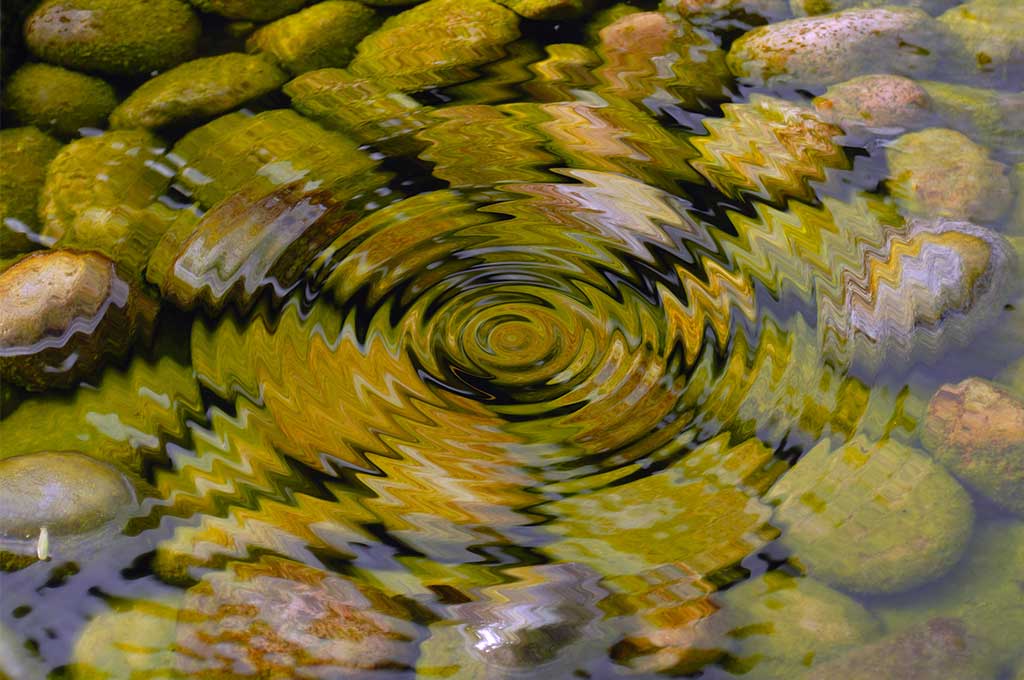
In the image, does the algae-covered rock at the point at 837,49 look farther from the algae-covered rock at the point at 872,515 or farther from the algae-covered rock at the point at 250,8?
the algae-covered rock at the point at 250,8

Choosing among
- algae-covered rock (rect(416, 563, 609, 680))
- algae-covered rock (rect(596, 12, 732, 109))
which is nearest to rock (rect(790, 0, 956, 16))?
algae-covered rock (rect(596, 12, 732, 109))

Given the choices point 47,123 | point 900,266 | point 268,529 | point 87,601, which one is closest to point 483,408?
point 268,529

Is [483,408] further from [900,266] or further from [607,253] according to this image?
[900,266]

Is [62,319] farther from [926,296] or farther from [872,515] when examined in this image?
[926,296]

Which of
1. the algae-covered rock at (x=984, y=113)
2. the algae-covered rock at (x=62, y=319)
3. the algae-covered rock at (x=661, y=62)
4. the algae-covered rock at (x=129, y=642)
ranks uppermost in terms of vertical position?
the algae-covered rock at (x=661, y=62)

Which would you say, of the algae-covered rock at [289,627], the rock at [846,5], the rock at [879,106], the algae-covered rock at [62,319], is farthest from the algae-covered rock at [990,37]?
the algae-covered rock at [62,319]

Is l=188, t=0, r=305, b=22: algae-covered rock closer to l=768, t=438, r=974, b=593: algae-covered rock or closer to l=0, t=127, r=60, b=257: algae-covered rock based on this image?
l=0, t=127, r=60, b=257: algae-covered rock

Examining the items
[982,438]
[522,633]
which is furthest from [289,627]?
[982,438]
